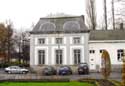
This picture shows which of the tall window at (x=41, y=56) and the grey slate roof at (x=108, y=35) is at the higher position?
the grey slate roof at (x=108, y=35)

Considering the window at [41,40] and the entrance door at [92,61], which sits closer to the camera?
the entrance door at [92,61]

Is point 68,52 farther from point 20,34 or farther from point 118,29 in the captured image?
point 20,34

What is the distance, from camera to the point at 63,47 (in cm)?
6625

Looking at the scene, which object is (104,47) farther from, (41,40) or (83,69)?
(41,40)

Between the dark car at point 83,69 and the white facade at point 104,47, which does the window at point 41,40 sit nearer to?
the white facade at point 104,47

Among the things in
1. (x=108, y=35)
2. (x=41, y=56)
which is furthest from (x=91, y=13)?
(x=41, y=56)

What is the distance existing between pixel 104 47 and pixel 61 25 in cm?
929

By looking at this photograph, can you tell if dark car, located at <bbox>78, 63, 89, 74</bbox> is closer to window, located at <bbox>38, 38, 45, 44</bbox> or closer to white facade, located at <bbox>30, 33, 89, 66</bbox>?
white facade, located at <bbox>30, 33, 89, 66</bbox>

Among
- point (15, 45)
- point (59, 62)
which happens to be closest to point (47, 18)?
point (59, 62)

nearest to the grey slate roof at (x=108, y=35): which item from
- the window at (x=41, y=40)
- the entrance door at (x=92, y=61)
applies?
the entrance door at (x=92, y=61)

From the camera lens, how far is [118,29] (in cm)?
6994

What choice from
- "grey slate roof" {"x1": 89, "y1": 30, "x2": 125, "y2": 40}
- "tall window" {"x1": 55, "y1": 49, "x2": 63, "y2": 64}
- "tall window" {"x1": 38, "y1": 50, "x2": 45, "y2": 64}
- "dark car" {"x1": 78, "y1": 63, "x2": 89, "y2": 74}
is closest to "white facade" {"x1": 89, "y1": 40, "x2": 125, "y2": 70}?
"grey slate roof" {"x1": 89, "y1": 30, "x2": 125, "y2": 40}

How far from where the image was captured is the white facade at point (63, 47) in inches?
2584

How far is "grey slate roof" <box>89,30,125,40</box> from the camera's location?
66981 millimetres
